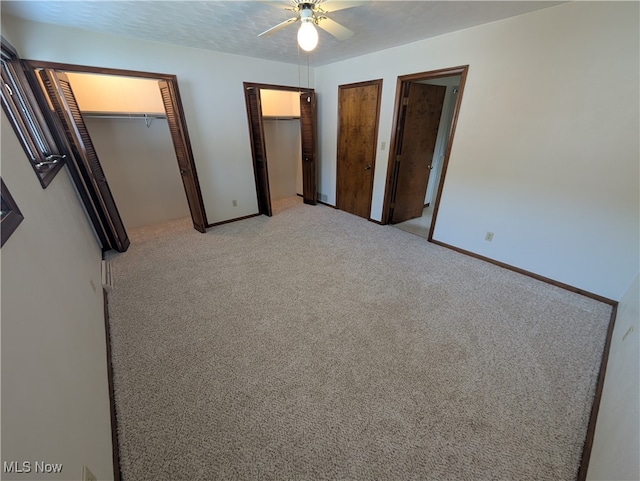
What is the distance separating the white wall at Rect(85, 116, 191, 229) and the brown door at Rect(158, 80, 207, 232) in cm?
65

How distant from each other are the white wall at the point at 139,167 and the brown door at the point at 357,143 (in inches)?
107

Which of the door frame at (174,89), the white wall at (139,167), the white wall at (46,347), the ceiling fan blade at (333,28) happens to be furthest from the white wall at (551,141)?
the white wall at (139,167)

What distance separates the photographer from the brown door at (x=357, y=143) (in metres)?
3.54

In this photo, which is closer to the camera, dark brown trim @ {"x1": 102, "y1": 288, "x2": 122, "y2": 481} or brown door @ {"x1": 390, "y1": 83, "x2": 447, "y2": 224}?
dark brown trim @ {"x1": 102, "y1": 288, "x2": 122, "y2": 481}

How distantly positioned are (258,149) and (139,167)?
5.75 ft

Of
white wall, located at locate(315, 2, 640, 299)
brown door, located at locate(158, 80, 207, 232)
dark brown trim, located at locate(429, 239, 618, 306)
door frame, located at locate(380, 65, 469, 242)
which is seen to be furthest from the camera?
brown door, located at locate(158, 80, 207, 232)

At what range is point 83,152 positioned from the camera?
8.51ft

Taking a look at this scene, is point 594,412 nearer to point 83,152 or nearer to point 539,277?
point 539,277

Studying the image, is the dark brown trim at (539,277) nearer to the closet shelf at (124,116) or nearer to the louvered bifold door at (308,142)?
the louvered bifold door at (308,142)

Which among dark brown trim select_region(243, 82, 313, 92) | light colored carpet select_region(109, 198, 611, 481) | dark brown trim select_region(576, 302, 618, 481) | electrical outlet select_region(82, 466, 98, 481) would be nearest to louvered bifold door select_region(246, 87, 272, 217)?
dark brown trim select_region(243, 82, 313, 92)

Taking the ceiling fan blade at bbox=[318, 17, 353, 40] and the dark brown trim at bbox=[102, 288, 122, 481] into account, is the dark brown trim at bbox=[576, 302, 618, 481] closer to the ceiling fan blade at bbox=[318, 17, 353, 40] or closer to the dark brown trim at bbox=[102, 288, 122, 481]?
the dark brown trim at bbox=[102, 288, 122, 481]

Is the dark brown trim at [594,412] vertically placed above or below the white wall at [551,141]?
below

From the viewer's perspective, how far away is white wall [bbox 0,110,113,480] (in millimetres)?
708

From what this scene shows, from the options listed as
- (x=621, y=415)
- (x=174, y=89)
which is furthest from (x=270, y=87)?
(x=621, y=415)
